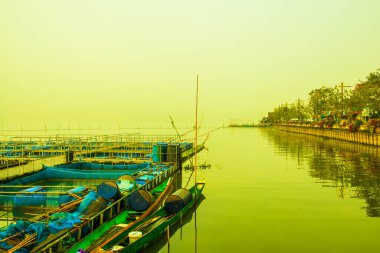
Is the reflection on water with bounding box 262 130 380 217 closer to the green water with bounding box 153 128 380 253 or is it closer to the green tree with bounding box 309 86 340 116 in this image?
the green water with bounding box 153 128 380 253

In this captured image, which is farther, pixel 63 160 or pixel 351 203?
pixel 63 160

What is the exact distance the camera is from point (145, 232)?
10.7m

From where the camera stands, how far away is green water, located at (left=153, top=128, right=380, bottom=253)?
36.6ft

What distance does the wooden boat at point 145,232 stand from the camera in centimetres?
895

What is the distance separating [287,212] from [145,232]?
7211 millimetres

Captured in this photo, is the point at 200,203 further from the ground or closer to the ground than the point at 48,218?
closer to the ground

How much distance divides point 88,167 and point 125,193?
1268 centimetres

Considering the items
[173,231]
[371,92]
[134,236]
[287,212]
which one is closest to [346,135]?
[371,92]

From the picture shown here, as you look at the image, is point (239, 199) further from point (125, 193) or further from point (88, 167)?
point (88, 167)

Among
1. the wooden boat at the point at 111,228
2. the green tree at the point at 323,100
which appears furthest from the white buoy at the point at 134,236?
the green tree at the point at 323,100

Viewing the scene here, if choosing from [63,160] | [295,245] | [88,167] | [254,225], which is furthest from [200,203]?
[63,160]

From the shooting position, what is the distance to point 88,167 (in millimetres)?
25969

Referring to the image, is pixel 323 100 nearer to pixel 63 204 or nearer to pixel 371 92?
pixel 371 92

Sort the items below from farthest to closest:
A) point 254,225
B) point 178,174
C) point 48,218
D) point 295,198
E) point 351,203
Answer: point 178,174 → point 295,198 → point 351,203 → point 254,225 → point 48,218
